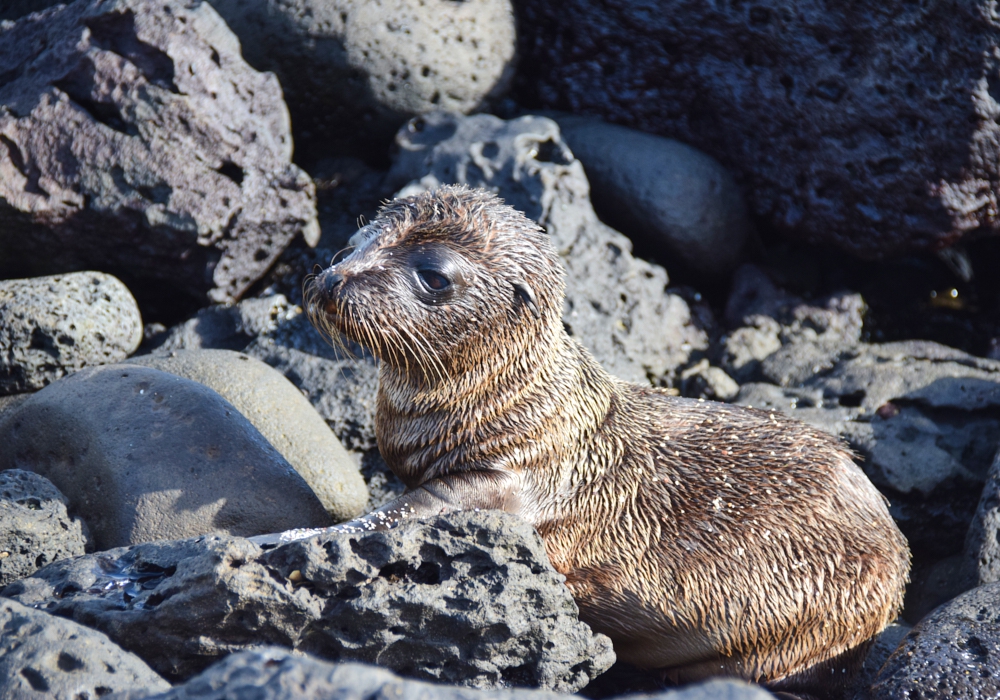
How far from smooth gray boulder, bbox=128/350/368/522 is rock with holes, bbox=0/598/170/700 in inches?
92.2

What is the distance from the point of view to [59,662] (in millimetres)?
3102

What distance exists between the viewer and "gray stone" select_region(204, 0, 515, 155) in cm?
760

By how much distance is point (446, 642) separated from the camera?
383cm

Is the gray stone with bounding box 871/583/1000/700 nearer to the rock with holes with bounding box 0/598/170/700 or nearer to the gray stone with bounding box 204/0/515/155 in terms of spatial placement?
the rock with holes with bounding box 0/598/170/700

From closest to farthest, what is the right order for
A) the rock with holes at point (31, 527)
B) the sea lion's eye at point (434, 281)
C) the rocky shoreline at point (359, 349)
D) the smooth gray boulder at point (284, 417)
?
the rocky shoreline at point (359, 349)
the rock with holes at point (31, 527)
the sea lion's eye at point (434, 281)
the smooth gray boulder at point (284, 417)

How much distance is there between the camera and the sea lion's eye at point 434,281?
4473 mm

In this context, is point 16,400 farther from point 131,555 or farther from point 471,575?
point 471,575

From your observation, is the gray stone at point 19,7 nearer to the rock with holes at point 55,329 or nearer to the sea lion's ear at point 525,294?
the rock with holes at point 55,329

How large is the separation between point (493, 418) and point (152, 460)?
1820 mm

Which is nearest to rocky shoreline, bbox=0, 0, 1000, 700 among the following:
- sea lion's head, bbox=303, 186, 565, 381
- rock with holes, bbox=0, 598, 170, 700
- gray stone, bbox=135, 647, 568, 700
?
rock with holes, bbox=0, 598, 170, 700

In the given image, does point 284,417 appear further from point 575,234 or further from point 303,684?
point 303,684

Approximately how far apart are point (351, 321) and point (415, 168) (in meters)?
3.29

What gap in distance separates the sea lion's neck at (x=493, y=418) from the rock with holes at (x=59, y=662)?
1714 mm

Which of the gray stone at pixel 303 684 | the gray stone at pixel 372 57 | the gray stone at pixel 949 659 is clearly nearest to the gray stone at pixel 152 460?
the gray stone at pixel 303 684
